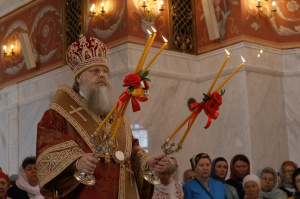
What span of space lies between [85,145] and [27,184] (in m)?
2.50

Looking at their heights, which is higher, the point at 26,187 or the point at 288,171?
the point at 288,171

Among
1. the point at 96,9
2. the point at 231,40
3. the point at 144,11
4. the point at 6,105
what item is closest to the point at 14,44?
the point at 6,105

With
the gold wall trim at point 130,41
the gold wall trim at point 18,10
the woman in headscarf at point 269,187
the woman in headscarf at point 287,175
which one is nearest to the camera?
the woman in headscarf at point 269,187

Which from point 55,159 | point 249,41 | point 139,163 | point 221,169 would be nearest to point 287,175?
point 221,169

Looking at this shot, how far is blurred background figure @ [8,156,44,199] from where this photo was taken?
6852mm

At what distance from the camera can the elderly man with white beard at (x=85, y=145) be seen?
4374 mm

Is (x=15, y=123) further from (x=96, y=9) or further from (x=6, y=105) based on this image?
(x=96, y=9)

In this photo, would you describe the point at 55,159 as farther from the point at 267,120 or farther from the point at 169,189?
the point at 267,120

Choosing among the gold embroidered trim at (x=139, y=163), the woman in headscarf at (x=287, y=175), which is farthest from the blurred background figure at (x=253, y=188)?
the gold embroidered trim at (x=139, y=163)

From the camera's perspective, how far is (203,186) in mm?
6789

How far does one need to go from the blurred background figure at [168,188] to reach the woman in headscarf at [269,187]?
1150 mm

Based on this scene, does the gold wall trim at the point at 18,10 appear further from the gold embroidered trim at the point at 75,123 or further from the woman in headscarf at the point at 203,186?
the gold embroidered trim at the point at 75,123

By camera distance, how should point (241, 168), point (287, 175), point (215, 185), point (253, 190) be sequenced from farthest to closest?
point (287, 175) → point (241, 168) → point (253, 190) → point (215, 185)

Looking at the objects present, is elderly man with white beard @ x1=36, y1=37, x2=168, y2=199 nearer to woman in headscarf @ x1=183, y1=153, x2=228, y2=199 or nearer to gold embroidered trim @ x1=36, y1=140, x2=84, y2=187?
gold embroidered trim @ x1=36, y1=140, x2=84, y2=187
